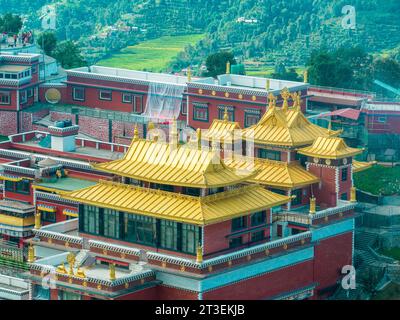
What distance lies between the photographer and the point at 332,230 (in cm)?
10225

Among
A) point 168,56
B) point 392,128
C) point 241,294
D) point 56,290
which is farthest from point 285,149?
point 168,56

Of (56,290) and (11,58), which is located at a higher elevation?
(11,58)

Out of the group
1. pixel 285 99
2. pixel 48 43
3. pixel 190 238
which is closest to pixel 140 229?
pixel 190 238

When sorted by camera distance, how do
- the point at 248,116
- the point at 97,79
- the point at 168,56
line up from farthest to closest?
1. the point at 168,56
2. the point at 97,79
3. the point at 248,116

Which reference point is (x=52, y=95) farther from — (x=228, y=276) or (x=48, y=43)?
(x=228, y=276)

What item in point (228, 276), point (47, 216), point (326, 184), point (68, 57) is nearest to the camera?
point (228, 276)

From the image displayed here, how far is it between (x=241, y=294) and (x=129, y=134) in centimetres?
3582

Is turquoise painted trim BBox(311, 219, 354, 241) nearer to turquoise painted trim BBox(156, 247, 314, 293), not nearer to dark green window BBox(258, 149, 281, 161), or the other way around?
turquoise painted trim BBox(156, 247, 314, 293)

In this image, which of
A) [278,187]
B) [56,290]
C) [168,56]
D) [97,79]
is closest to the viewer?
[56,290]

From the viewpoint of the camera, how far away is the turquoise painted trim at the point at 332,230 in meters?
101

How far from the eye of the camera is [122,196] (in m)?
95.6

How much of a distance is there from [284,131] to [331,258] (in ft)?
28.0

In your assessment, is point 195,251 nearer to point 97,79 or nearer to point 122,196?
point 122,196

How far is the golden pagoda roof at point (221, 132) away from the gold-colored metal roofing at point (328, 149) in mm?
4614
